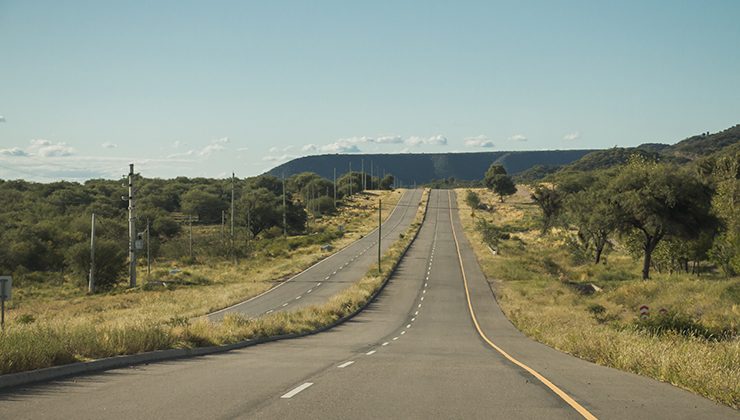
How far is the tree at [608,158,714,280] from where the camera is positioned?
167 feet

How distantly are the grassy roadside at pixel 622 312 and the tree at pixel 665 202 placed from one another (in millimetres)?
3915

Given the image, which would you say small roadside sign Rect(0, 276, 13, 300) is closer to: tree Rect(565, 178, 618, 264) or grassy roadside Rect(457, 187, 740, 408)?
grassy roadside Rect(457, 187, 740, 408)

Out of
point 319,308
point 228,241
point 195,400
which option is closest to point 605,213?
point 319,308

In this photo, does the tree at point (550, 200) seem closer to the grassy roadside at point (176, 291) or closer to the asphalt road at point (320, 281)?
the asphalt road at point (320, 281)

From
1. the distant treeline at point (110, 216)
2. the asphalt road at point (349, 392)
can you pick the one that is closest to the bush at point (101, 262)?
the distant treeline at point (110, 216)

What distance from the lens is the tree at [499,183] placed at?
168m

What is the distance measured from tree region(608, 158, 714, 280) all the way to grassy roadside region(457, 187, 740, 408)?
→ 12.8 feet

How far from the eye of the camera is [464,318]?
41.9 metres

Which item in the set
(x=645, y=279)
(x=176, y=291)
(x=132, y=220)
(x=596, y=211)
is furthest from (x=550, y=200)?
(x=132, y=220)

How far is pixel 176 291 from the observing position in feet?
183

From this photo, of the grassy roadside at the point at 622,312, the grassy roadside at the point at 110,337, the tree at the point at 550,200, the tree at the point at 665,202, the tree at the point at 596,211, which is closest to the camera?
the grassy roadside at the point at 110,337

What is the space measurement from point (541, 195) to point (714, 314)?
5946 cm

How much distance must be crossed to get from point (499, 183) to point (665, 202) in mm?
116629

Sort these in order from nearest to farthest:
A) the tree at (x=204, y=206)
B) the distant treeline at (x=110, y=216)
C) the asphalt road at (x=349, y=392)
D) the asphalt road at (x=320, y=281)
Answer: the asphalt road at (x=349, y=392), the asphalt road at (x=320, y=281), the distant treeline at (x=110, y=216), the tree at (x=204, y=206)
